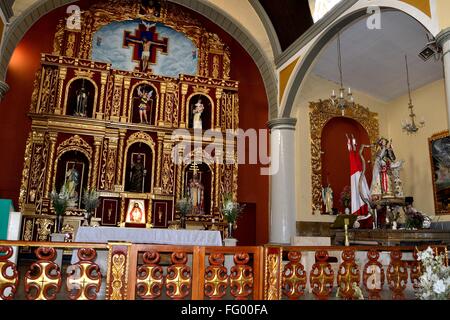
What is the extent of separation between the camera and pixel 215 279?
356cm

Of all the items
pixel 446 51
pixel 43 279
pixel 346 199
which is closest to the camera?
pixel 43 279

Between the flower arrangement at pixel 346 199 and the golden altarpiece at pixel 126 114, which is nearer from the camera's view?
the golden altarpiece at pixel 126 114

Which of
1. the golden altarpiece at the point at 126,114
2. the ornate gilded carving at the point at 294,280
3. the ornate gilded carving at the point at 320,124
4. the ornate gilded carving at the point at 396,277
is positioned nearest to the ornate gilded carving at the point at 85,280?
the ornate gilded carving at the point at 294,280

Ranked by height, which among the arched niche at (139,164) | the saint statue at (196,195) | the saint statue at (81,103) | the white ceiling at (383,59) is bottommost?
the saint statue at (196,195)

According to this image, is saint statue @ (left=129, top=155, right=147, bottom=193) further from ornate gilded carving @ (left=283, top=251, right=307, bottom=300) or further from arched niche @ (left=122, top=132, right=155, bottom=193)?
ornate gilded carving @ (left=283, top=251, right=307, bottom=300)

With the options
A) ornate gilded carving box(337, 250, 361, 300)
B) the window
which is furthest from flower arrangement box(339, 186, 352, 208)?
ornate gilded carving box(337, 250, 361, 300)

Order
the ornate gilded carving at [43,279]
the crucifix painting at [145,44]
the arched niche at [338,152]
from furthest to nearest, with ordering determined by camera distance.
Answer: the arched niche at [338,152] → the crucifix painting at [145,44] → the ornate gilded carving at [43,279]

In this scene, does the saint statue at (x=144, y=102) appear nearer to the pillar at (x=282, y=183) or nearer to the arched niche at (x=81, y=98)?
the arched niche at (x=81, y=98)

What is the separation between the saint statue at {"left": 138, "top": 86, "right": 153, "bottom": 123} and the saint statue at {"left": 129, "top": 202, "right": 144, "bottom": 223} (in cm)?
224

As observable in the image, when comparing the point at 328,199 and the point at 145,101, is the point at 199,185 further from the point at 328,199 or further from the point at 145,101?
the point at 328,199

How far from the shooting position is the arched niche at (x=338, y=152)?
10.5m

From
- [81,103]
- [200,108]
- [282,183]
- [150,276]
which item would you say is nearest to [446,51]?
[150,276]

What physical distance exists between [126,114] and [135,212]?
2.43 m

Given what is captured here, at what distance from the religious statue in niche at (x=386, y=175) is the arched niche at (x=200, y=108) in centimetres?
424
